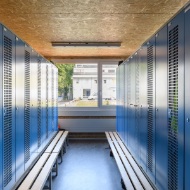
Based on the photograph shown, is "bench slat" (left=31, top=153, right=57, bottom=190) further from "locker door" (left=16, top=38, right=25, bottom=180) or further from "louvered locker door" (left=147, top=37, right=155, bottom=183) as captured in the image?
"louvered locker door" (left=147, top=37, right=155, bottom=183)

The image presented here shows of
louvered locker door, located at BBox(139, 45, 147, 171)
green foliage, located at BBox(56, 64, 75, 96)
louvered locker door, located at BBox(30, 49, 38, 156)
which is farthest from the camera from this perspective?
green foliage, located at BBox(56, 64, 75, 96)

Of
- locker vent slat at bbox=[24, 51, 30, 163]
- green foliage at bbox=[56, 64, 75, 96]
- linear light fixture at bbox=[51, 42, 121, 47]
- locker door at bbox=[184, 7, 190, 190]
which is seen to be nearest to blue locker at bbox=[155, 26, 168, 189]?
locker door at bbox=[184, 7, 190, 190]

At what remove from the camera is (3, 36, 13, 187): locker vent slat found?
7.84 ft

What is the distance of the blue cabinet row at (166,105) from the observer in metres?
1.82

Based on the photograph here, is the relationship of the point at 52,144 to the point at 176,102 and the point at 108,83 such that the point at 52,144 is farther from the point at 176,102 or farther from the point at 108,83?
the point at 176,102

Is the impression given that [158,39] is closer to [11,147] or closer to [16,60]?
[16,60]

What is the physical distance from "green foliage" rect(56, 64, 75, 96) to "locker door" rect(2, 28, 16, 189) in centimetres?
531

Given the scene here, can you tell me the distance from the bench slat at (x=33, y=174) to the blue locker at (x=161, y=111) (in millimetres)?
1411

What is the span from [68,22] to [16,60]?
164cm

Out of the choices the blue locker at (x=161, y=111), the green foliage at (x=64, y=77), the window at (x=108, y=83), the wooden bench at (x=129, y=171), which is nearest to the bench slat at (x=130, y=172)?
the wooden bench at (x=129, y=171)

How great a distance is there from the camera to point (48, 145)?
504 centimetres

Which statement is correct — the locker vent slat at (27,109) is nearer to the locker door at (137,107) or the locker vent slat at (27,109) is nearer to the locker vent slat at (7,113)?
the locker vent slat at (7,113)

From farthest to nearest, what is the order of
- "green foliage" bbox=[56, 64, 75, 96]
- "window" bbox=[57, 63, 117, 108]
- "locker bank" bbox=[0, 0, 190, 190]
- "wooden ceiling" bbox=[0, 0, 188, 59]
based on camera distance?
"green foliage" bbox=[56, 64, 75, 96] → "window" bbox=[57, 63, 117, 108] → "wooden ceiling" bbox=[0, 0, 188, 59] → "locker bank" bbox=[0, 0, 190, 190]

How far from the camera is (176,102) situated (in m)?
2.01
